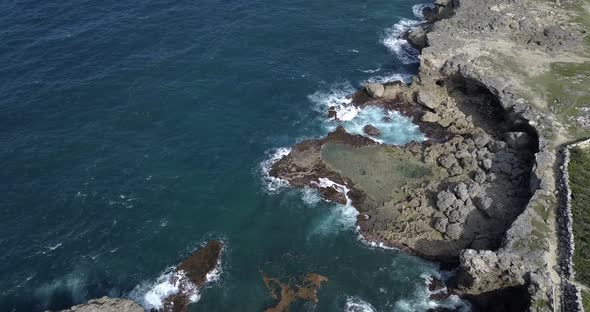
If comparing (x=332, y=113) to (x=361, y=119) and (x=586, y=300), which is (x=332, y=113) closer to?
(x=361, y=119)

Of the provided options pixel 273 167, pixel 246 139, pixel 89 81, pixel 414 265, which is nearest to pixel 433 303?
pixel 414 265

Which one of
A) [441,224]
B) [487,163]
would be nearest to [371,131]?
[487,163]

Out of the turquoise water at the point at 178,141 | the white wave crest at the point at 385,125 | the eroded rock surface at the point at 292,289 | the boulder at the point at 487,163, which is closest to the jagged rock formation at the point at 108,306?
the turquoise water at the point at 178,141

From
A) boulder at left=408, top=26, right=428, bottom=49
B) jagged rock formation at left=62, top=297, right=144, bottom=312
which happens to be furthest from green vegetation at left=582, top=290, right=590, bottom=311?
boulder at left=408, top=26, right=428, bottom=49

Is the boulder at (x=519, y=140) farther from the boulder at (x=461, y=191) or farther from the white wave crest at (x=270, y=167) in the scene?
the white wave crest at (x=270, y=167)

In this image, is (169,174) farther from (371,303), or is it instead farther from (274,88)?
(371,303)

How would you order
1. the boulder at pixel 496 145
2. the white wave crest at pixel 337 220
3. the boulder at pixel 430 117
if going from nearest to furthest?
the white wave crest at pixel 337 220, the boulder at pixel 496 145, the boulder at pixel 430 117
